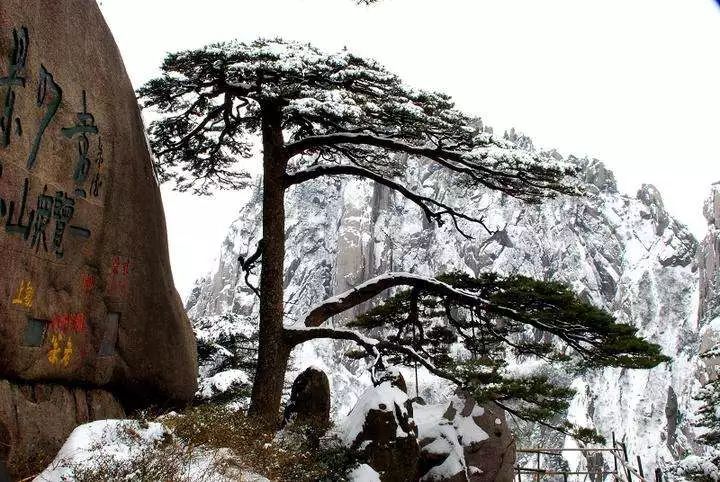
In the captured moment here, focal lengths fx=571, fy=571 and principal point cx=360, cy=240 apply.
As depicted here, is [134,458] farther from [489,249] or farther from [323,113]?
[489,249]

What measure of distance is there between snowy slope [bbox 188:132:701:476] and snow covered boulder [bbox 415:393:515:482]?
63.3m

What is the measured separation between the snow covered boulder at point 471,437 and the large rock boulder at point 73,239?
14.7 ft

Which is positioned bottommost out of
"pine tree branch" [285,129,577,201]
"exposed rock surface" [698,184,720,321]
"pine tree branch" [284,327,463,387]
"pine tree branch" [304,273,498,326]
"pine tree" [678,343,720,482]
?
"pine tree" [678,343,720,482]

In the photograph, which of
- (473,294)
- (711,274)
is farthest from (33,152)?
(711,274)

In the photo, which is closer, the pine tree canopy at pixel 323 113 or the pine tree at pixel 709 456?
the pine tree canopy at pixel 323 113

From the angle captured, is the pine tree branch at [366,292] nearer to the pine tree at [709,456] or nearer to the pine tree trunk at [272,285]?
the pine tree trunk at [272,285]

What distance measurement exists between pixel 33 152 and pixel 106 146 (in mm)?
1155

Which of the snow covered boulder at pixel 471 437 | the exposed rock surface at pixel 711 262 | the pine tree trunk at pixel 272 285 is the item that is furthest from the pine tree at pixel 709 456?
the exposed rock surface at pixel 711 262

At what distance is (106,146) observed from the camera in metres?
6.14

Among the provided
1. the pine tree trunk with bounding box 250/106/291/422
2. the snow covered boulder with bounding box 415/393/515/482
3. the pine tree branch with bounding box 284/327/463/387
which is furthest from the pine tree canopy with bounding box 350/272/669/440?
the pine tree trunk with bounding box 250/106/291/422

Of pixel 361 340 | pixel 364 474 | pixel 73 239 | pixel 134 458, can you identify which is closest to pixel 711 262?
pixel 361 340

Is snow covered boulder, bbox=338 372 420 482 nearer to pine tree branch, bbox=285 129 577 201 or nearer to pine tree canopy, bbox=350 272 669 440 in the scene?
pine tree canopy, bbox=350 272 669 440

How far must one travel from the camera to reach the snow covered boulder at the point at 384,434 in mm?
7492

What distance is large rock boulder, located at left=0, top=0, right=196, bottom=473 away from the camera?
15.8 ft
